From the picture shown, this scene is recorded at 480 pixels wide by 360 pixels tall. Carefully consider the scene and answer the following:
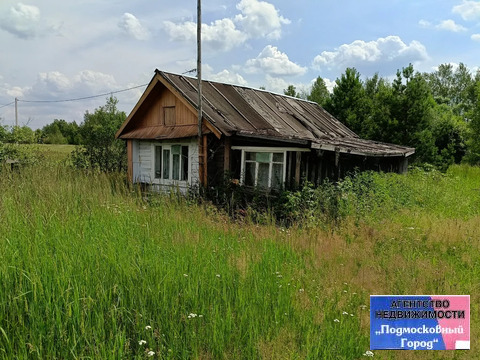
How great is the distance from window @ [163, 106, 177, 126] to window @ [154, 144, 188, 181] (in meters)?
0.96

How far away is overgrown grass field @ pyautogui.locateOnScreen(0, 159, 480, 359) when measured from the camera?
2643 mm

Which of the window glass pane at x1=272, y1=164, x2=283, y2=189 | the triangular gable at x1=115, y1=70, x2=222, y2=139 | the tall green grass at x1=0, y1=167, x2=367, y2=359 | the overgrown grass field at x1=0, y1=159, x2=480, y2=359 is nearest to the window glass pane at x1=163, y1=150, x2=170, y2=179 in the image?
the triangular gable at x1=115, y1=70, x2=222, y2=139

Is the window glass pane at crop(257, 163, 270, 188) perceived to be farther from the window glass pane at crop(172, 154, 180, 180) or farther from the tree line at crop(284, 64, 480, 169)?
the tree line at crop(284, 64, 480, 169)

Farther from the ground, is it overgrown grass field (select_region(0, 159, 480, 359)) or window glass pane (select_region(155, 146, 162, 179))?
window glass pane (select_region(155, 146, 162, 179))

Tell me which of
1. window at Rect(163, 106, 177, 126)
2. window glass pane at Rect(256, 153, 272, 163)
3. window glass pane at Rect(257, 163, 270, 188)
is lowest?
window glass pane at Rect(257, 163, 270, 188)

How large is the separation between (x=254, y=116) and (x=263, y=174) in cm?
335

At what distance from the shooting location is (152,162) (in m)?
15.3

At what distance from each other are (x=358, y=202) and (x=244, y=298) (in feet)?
20.8

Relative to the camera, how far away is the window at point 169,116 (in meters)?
14.3

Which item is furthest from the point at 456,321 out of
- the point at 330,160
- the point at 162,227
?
the point at 330,160

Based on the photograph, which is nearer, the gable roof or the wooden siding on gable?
the gable roof

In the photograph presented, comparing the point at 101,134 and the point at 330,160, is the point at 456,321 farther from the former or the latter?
the point at 101,134

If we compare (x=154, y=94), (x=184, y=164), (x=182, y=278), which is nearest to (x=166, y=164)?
(x=184, y=164)

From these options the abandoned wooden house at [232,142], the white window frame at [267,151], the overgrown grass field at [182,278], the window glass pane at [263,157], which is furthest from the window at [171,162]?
the overgrown grass field at [182,278]
